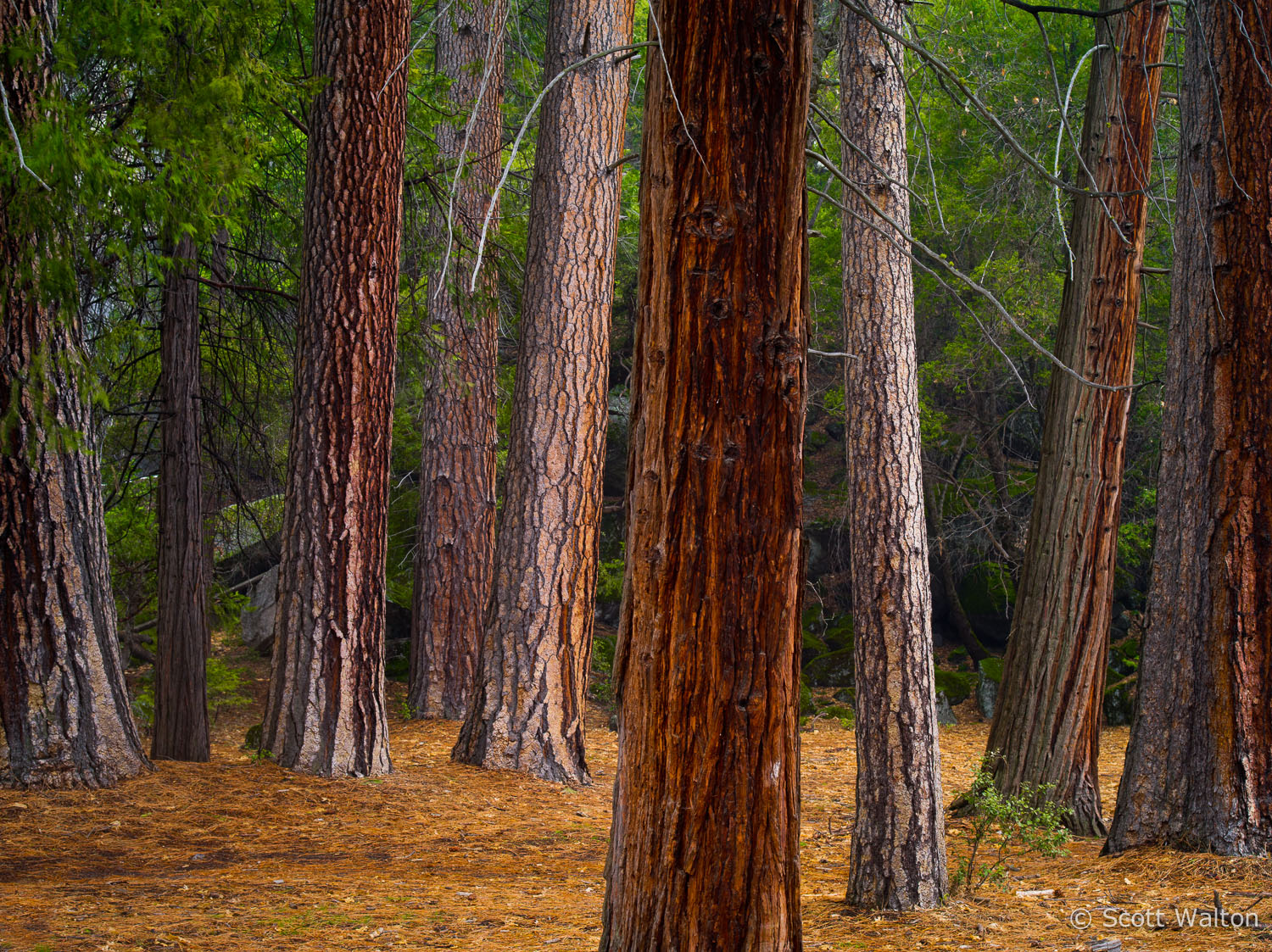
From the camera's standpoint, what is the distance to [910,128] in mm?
14852

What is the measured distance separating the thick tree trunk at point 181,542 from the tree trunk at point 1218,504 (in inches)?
265

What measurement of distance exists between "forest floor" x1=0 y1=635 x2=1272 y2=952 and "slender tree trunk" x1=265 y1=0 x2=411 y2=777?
55 cm

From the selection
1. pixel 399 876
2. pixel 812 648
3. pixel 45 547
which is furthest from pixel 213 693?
pixel 812 648

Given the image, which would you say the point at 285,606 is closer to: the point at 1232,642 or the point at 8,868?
the point at 8,868

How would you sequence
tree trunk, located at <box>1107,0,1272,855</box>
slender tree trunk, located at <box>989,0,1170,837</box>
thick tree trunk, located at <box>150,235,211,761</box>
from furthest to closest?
thick tree trunk, located at <box>150,235,211,761</box> → slender tree trunk, located at <box>989,0,1170,837</box> → tree trunk, located at <box>1107,0,1272,855</box>

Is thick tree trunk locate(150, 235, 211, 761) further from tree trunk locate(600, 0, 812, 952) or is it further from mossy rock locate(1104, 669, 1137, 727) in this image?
mossy rock locate(1104, 669, 1137, 727)

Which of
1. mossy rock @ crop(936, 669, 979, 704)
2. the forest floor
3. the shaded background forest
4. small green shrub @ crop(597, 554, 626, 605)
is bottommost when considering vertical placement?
mossy rock @ crop(936, 669, 979, 704)

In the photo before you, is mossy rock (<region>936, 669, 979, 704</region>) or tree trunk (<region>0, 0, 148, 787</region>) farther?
mossy rock (<region>936, 669, 979, 704</region>)

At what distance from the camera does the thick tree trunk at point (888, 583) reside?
462 cm

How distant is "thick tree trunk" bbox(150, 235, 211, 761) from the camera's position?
302 inches

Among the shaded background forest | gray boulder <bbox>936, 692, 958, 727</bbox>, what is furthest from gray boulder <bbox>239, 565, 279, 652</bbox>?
gray boulder <bbox>936, 692, 958, 727</bbox>

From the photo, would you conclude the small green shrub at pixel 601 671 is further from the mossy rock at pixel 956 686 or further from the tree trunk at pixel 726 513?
the tree trunk at pixel 726 513

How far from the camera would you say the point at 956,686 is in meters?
14.5

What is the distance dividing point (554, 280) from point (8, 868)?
534 cm
